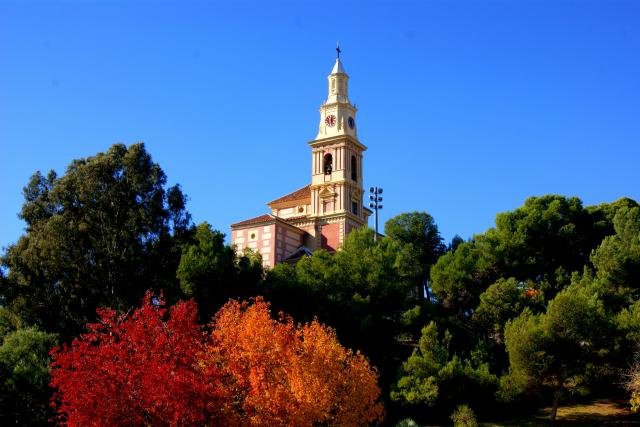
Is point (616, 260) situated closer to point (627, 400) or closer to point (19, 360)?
point (627, 400)

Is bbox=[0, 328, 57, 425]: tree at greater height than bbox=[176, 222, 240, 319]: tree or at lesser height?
lesser

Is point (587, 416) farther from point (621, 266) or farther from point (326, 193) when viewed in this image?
point (326, 193)

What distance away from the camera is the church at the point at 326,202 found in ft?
223

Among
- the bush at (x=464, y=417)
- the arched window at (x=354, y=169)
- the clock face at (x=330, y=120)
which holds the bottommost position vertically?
the bush at (x=464, y=417)

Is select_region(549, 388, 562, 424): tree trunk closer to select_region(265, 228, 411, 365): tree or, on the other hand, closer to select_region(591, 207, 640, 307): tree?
select_region(591, 207, 640, 307): tree

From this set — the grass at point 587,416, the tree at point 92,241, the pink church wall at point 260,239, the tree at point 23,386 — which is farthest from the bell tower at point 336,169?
the tree at point 23,386

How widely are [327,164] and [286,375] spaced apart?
46.1 meters

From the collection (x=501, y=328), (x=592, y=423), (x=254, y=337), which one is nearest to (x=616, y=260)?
(x=501, y=328)

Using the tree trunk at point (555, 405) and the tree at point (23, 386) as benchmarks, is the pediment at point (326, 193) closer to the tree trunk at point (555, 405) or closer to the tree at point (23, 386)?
the tree trunk at point (555, 405)

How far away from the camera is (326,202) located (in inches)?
2788

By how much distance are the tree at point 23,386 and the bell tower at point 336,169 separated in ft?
127

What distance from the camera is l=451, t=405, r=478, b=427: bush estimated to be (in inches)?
1351

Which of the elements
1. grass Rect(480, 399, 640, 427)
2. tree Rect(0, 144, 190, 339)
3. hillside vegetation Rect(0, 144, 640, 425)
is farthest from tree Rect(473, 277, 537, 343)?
tree Rect(0, 144, 190, 339)

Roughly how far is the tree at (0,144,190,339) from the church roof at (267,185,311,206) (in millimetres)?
32203
